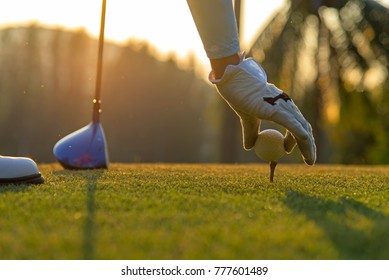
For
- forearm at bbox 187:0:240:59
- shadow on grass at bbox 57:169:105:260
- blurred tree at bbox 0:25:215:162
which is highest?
forearm at bbox 187:0:240:59

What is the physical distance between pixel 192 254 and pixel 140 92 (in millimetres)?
29637

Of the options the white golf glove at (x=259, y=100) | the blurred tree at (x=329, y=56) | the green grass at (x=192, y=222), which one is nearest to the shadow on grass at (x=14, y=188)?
the green grass at (x=192, y=222)

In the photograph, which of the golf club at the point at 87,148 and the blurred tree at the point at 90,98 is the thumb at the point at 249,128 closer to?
the golf club at the point at 87,148

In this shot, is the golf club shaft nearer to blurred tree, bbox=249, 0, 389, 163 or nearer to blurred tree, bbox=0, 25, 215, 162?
blurred tree, bbox=249, 0, 389, 163

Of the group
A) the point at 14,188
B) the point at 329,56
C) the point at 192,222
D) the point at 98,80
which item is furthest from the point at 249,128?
the point at 329,56

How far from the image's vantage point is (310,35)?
1428 cm

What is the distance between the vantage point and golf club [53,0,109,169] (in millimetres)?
3902

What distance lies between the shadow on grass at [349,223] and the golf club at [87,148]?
77.6 inches

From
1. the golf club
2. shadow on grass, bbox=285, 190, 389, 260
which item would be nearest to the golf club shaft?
the golf club

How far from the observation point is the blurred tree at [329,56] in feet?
45.4

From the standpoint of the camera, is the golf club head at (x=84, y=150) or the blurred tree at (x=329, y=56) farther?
the blurred tree at (x=329, y=56)

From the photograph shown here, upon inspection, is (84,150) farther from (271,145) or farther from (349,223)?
(349,223)

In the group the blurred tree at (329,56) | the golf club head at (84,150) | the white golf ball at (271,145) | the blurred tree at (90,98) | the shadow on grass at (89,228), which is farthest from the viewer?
the blurred tree at (90,98)

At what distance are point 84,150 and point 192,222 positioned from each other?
7.98 ft
